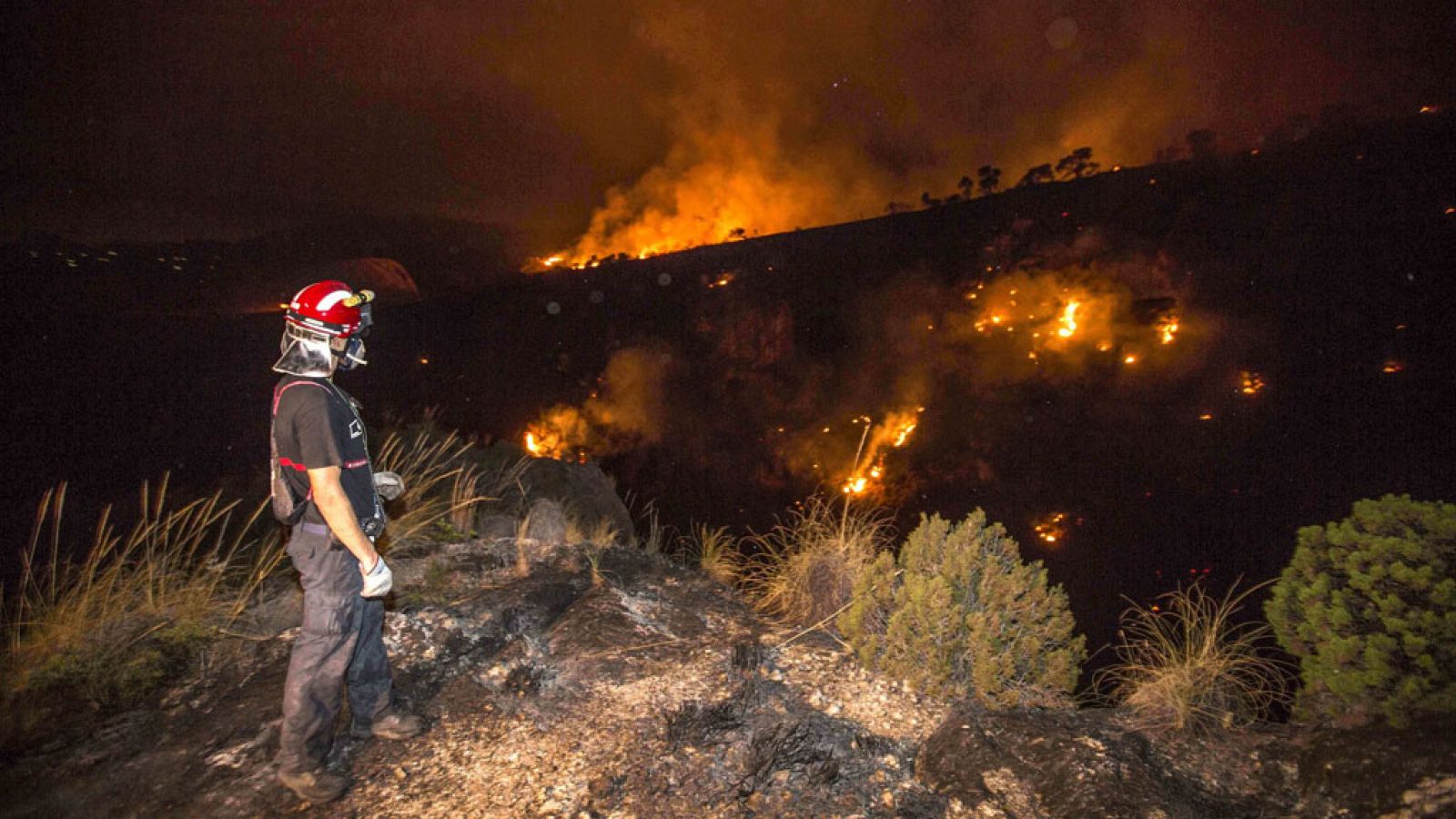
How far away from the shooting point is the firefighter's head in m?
2.50

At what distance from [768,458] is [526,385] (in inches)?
582

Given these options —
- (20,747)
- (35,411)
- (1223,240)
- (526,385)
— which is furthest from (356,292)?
(526,385)


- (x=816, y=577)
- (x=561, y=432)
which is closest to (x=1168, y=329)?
(x=816, y=577)

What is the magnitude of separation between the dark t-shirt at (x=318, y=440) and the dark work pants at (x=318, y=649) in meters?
0.15

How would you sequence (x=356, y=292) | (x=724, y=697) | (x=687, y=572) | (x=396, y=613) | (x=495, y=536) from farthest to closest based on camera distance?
(x=495, y=536)
(x=687, y=572)
(x=396, y=613)
(x=724, y=697)
(x=356, y=292)

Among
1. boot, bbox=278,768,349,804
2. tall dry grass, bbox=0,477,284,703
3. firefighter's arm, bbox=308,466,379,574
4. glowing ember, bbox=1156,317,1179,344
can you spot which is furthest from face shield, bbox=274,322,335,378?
glowing ember, bbox=1156,317,1179,344

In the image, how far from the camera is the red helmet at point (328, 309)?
2518 millimetres

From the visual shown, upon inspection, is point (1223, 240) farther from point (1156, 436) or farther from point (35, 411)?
point (35, 411)

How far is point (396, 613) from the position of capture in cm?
395

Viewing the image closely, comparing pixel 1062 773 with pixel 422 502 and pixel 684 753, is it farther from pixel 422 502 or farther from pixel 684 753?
pixel 422 502

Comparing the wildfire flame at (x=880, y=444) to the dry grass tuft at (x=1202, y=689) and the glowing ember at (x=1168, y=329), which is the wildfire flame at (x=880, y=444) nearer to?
the glowing ember at (x=1168, y=329)

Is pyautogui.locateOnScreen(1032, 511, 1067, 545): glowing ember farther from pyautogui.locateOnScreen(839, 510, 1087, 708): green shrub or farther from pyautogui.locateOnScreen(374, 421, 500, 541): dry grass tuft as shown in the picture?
pyautogui.locateOnScreen(374, 421, 500, 541): dry grass tuft

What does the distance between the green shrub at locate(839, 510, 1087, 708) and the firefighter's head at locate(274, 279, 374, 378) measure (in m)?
3.14

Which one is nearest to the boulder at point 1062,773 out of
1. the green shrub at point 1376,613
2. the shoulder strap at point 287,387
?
the green shrub at point 1376,613
